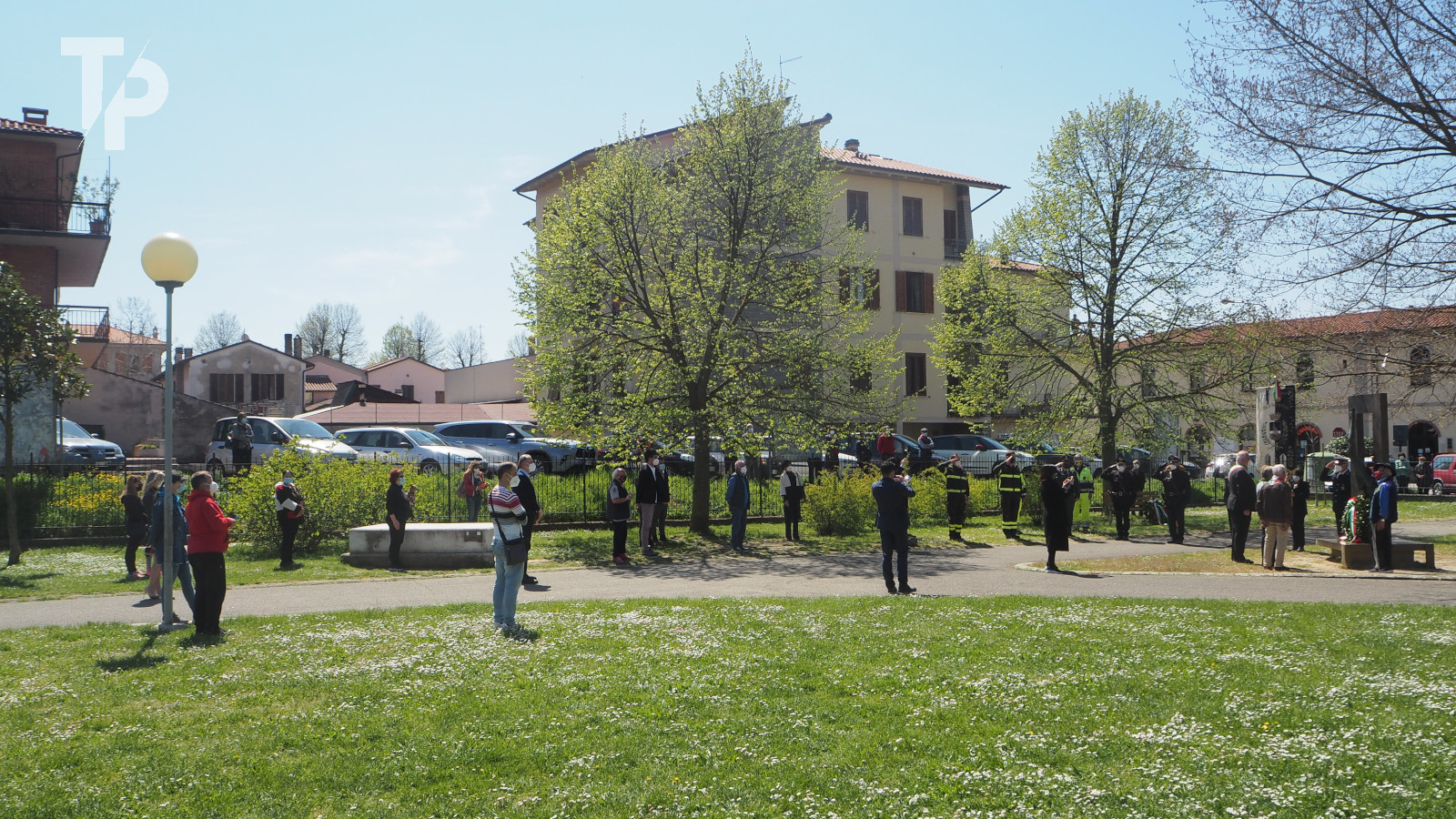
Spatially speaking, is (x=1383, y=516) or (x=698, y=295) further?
(x=698, y=295)

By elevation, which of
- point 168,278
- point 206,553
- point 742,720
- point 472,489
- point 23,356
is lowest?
point 742,720

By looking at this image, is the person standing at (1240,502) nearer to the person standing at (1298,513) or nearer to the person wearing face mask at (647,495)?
the person standing at (1298,513)

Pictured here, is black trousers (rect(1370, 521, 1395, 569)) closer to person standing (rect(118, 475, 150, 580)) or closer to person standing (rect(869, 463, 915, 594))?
person standing (rect(869, 463, 915, 594))

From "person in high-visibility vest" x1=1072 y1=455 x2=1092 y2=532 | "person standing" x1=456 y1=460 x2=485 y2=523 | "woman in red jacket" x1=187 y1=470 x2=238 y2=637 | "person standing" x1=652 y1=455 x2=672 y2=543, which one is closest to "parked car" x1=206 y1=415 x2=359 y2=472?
"person standing" x1=456 y1=460 x2=485 y2=523

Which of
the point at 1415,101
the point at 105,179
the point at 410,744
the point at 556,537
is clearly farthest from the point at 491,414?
the point at 410,744

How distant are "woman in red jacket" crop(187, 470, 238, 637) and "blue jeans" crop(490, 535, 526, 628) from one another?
2616mm

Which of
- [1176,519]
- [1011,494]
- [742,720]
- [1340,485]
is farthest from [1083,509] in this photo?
[742,720]

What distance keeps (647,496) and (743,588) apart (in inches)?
194

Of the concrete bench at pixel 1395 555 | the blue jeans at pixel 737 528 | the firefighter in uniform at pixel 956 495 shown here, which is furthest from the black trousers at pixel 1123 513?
the blue jeans at pixel 737 528

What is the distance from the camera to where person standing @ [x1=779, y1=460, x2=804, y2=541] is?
22062 millimetres

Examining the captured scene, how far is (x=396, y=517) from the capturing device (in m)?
16.4

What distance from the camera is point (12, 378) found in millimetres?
17344

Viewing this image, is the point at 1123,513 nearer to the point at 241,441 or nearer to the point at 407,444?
the point at 407,444

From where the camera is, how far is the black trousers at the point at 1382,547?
1594 cm
